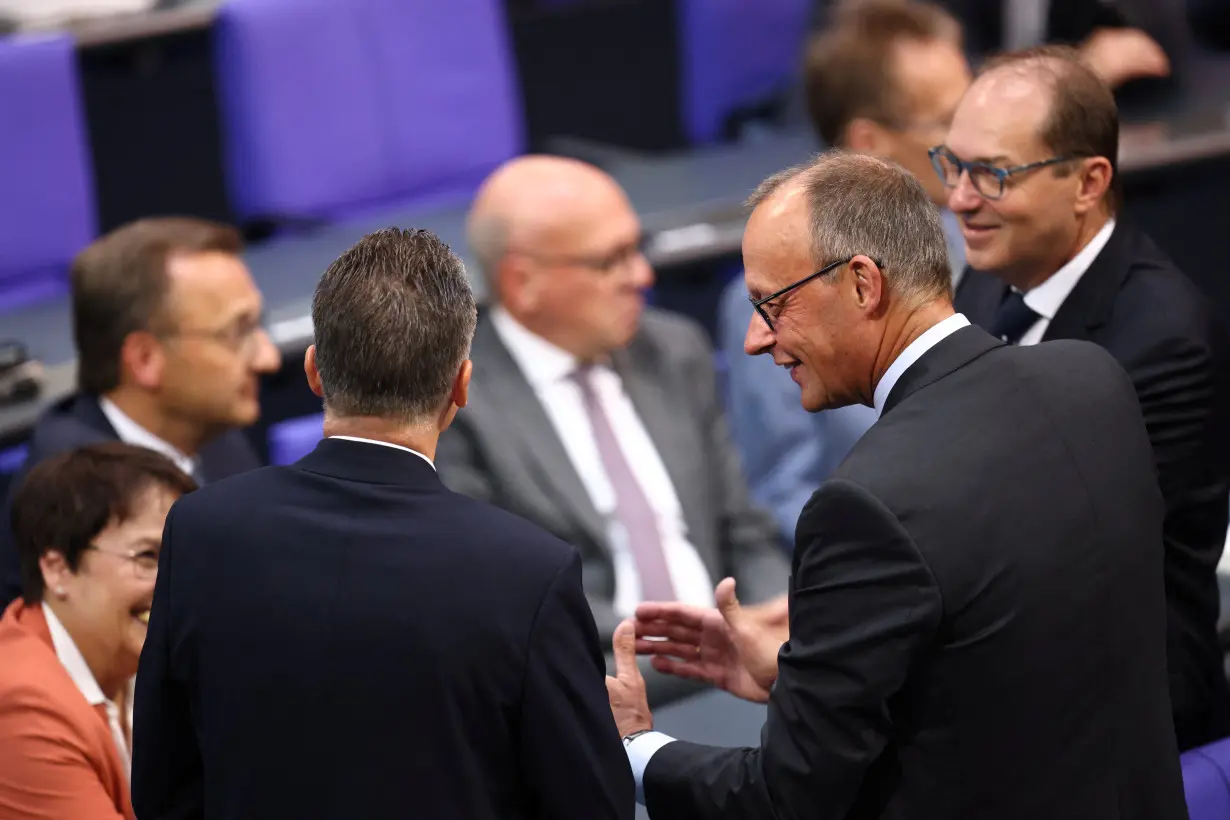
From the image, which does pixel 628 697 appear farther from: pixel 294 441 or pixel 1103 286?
pixel 294 441

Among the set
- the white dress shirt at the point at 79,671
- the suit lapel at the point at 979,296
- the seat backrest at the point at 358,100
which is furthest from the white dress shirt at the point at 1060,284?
the seat backrest at the point at 358,100

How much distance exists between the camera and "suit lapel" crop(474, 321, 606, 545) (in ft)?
9.75

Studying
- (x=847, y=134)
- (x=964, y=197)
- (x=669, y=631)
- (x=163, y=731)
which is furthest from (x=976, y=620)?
(x=847, y=134)

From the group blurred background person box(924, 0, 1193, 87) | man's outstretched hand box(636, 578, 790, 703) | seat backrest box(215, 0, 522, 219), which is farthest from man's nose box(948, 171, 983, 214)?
blurred background person box(924, 0, 1193, 87)

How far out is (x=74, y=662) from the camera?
2.07m

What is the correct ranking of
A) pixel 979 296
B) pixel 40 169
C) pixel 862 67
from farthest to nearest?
pixel 40 169, pixel 862 67, pixel 979 296

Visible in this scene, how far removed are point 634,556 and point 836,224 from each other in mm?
1404

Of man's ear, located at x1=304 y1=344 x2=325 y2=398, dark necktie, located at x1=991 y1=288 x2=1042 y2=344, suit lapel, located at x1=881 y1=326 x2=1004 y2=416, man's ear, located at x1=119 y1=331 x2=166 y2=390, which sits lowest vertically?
man's ear, located at x1=119 y1=331 x2=166 y2=390

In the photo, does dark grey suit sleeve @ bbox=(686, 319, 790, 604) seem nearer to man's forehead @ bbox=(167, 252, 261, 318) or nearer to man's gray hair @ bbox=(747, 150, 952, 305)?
man's forehead @ bbox=(167, 252, 261, 318)

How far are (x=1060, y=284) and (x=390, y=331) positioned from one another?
1.12m

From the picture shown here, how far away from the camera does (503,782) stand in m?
1.53

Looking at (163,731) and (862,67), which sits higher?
(862,67)

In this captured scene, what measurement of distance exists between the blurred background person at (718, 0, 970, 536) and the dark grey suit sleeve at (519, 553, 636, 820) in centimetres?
158

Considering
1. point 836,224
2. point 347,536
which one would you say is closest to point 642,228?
point 836,224
